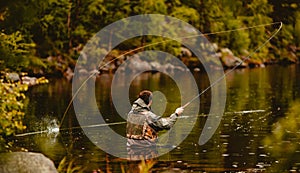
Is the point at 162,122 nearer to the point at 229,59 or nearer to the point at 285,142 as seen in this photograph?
the point at 285,142

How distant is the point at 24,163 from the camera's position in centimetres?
1117

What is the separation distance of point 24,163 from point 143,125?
3.99m

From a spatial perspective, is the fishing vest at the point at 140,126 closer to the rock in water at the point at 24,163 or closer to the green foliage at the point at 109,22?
the rock in water at the point at 24,163

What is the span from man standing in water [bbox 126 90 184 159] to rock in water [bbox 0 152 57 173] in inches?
140

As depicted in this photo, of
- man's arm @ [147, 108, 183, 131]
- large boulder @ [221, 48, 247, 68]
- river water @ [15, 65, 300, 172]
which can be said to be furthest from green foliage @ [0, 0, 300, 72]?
man's arm @ [147, 108, 183, 131]

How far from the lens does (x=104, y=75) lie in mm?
50156

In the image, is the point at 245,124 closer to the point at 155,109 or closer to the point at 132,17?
the point at 155,109

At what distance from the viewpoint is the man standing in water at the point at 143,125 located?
1462 centimetres

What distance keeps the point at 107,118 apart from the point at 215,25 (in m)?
41.6

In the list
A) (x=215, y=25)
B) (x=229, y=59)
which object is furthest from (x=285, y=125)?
(x=215, y=25)

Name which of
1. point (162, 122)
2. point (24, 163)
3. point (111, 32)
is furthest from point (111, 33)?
point (24, 163)

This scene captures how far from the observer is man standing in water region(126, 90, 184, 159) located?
48.0ft

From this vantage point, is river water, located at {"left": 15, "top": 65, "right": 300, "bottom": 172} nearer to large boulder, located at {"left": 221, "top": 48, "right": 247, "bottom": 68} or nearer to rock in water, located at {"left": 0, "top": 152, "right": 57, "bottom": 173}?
rock in water, located at {"left": 0, "top": 152, "right": 57, "bottom": 173}

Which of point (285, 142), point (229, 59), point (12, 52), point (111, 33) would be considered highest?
point (111, 33)
